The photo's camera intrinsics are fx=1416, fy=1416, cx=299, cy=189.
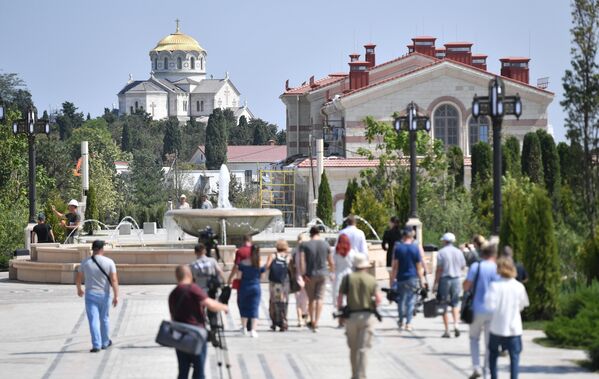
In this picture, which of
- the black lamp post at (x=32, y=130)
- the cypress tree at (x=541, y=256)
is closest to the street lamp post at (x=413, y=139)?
the black lamp post at (x=32, y=130)

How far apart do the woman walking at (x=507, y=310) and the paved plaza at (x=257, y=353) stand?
1.28 m

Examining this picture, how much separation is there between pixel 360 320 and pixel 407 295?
5.16 meters

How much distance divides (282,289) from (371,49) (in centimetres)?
5757

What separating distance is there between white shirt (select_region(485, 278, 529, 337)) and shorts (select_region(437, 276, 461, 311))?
4.70 meters

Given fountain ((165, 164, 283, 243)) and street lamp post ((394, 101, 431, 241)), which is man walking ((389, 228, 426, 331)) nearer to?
street lamp post ((394, 101, 431, 241))

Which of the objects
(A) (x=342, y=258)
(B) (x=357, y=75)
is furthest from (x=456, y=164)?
(A) (x=342, y=258)

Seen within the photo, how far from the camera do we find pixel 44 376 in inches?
Answer: 652

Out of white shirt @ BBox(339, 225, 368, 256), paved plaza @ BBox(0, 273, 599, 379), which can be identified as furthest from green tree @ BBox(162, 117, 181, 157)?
white shirt @ BBox(339, 225, 368, 256)

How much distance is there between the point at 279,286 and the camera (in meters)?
20.2

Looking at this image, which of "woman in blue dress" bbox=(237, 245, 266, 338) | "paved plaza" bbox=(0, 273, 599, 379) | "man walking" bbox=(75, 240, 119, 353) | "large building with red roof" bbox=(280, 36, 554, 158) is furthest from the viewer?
"large building with red roof" bbox=(280, 36, 554, 158)

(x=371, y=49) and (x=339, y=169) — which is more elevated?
(x=371, y=49)

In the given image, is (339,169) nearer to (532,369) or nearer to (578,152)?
(578,152)

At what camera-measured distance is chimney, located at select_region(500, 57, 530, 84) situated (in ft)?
219

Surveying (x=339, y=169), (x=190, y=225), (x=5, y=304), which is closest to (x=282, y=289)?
(x=5, y=304)
